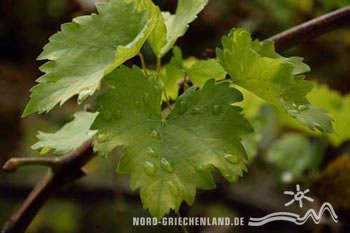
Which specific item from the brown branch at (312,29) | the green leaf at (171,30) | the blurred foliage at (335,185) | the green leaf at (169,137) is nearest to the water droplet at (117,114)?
the green leaf at (169,137)

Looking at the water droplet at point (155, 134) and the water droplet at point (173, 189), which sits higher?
the water droplet at point (155, 134)

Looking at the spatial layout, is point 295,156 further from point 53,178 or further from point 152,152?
point 152,152

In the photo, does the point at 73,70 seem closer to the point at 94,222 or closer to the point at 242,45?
the point at 242,45

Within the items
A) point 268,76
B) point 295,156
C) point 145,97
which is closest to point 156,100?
point 145,97

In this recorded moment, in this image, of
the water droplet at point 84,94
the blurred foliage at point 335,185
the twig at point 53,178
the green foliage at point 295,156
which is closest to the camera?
the water droplet at point 84,94

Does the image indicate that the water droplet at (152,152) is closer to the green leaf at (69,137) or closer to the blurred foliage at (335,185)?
the green leaf at (69,137)

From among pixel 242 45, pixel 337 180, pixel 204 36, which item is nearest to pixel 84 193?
pixel 204 36
